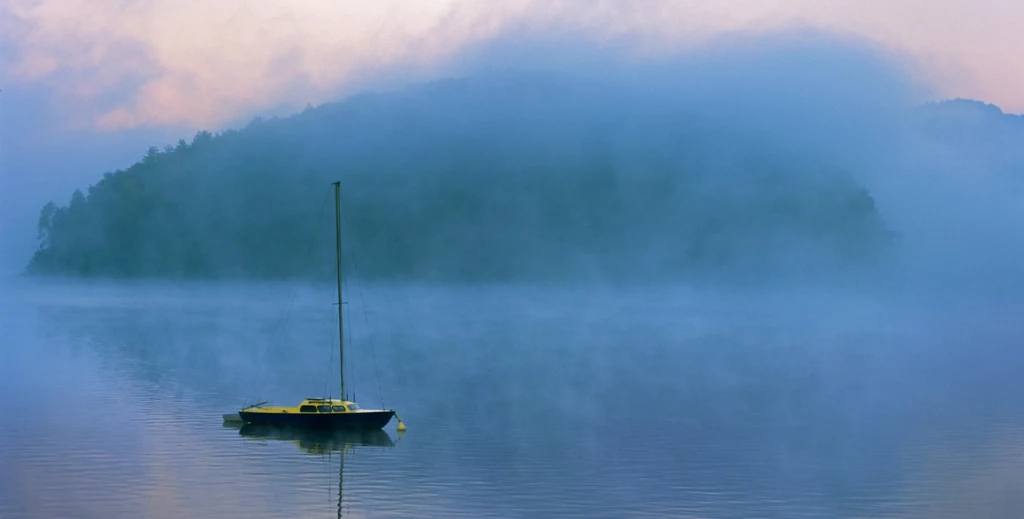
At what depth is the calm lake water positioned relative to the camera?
4391cm

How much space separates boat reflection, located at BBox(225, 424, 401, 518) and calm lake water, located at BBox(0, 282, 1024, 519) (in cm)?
19

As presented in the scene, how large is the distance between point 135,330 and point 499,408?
78506 millimetres

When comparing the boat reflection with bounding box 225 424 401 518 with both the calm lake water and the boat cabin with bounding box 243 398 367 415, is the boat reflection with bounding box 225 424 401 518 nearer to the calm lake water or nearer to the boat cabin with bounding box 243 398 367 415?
the calm lake water

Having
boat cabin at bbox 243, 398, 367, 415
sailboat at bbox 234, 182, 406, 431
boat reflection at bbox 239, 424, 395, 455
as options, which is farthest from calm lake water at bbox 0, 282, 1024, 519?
boat cabin at bbox 243, 398, 367, 415

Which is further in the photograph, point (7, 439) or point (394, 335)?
point (394, 335)

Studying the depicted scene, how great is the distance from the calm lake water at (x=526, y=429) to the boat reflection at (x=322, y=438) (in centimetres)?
19

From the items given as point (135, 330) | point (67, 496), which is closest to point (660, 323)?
point (135, 330)

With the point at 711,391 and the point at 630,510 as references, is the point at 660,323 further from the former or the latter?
the point at 630,510

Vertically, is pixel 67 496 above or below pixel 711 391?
below

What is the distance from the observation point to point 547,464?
50.7m

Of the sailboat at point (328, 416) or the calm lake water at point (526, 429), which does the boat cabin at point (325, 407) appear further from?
the calm lake water at point (526, 429)

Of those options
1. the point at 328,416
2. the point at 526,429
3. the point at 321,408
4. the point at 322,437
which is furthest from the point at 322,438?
the point at 526,429

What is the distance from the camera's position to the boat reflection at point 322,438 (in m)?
53.5

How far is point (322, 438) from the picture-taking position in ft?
181
